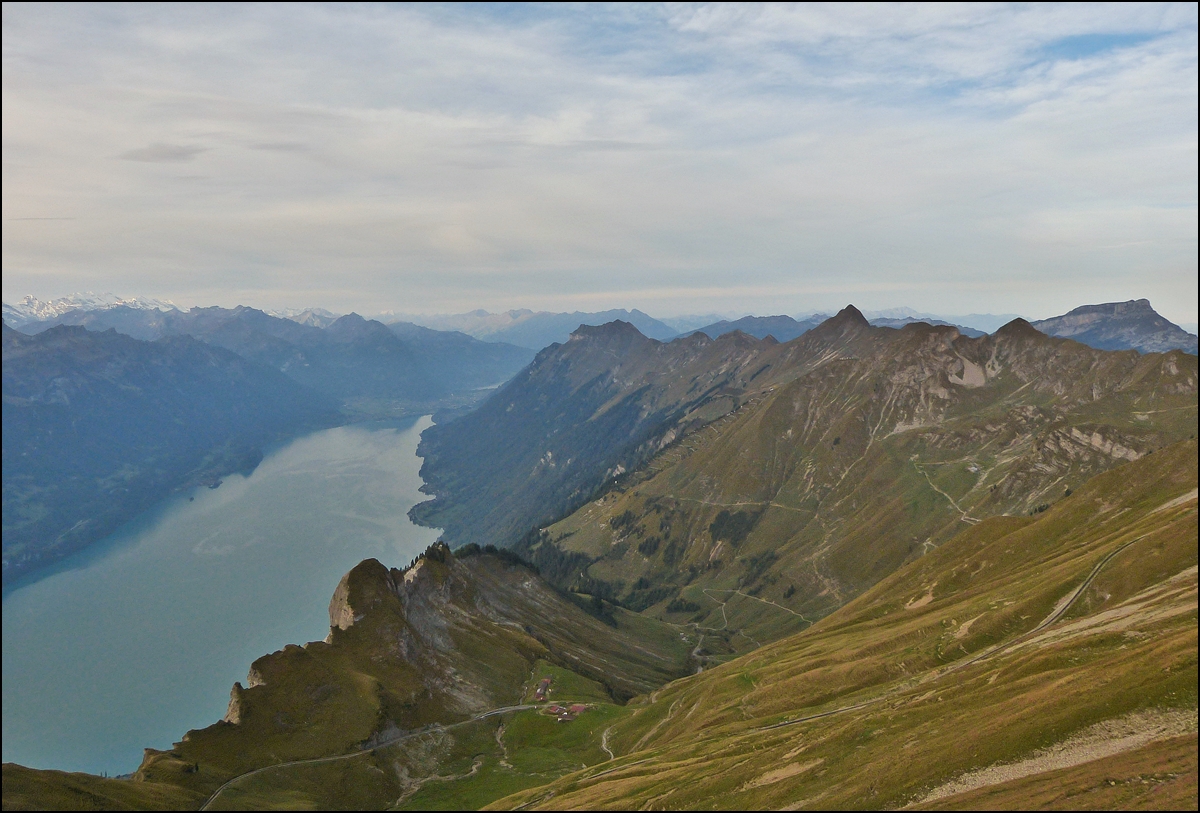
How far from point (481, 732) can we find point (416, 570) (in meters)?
63.0

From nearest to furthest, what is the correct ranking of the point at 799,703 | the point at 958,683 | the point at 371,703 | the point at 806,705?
the point at 958,683 < the point at 806,705 < the point at 371,703 < the point at 799,703

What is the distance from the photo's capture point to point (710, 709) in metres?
132

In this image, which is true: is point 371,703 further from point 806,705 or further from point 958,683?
point 958,683

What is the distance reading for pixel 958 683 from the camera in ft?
287

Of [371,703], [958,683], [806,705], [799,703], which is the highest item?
[958,683]

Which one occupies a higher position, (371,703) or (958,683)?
(958,683)

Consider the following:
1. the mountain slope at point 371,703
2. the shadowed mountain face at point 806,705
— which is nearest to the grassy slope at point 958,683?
the shadowed mountain face at point 806,705

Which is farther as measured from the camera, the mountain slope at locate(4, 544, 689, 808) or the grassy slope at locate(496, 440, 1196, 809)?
the mountain slope at locate(4, 544, 689, 808)

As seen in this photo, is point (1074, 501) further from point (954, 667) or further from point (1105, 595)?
point (954, 667)

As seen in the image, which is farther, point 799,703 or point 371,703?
point 799,703

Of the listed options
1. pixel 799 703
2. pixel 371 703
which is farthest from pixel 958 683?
pixel 371 703

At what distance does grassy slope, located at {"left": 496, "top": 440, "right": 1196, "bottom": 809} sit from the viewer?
6147 cm

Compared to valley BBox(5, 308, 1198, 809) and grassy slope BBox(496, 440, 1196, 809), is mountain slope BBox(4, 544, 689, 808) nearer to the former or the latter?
valley BBox(5, 308, 1198, 809)

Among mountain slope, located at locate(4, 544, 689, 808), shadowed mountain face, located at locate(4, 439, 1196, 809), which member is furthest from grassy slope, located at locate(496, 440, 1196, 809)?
mountain slope, located at locate(4, 544, 689, 808)
